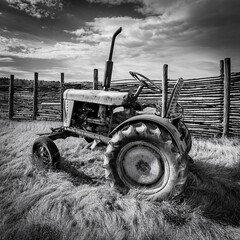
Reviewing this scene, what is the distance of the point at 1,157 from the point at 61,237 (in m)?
2.81

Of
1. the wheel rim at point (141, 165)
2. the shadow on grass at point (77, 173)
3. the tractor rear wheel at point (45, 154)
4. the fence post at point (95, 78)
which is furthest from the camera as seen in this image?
the fence post at point (95, 78)

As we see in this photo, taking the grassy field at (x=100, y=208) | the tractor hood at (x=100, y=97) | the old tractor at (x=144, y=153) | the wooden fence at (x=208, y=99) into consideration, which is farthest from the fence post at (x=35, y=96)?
the old tractor at (x=144, y=153)

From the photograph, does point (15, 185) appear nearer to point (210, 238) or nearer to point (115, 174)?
point (115, 174)

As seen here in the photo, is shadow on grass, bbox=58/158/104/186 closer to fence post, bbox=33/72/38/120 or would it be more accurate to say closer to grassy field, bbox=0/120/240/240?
grassy field, bbox=0/120/240/240

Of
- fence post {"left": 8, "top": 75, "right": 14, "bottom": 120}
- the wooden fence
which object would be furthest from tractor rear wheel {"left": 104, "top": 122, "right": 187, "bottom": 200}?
fence post {"left": 8, "top": 75, "right": 14, "bottom": 120}

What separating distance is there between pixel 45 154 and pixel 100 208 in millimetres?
1701

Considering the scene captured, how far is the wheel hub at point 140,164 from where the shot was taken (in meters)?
2.49

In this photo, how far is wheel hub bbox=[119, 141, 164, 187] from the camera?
249 centimetres

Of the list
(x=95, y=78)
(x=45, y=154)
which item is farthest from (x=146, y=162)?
(x=95, y=78)

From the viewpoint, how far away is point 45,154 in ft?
11.7

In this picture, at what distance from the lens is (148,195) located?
2.47 m

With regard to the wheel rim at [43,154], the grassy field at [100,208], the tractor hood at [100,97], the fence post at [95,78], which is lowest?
the grassy field at [100,208]

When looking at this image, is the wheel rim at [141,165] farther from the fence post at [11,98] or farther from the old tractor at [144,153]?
the fence post at [11,98]

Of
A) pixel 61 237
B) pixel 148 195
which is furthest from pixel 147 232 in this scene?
pixel 61 237
